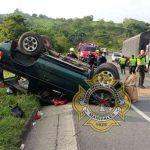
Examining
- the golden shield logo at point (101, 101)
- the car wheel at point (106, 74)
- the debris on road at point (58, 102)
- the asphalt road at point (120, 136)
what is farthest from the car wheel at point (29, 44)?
the asphalt road at point (120, 136)

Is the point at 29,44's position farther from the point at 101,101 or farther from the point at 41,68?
the point at 101,101

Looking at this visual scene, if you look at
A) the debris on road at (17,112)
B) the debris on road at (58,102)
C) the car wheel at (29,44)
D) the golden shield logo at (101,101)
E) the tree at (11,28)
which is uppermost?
the car wheel at (29,44)

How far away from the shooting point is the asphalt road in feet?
27.9

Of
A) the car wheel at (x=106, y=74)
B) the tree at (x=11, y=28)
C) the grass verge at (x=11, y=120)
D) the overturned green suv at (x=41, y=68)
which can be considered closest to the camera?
the grass verge at (x=11, y=120)

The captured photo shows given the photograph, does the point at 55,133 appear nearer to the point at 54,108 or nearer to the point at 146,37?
the point at 54,108

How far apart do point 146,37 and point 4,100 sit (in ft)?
81.3

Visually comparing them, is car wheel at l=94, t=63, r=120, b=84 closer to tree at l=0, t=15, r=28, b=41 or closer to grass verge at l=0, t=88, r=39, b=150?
grass verge at l=0, t=88, r=39, b=150

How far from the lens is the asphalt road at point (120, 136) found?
8.49 metres

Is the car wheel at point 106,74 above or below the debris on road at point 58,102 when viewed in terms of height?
above

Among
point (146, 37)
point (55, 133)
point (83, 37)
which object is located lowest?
A: point (83, 37)

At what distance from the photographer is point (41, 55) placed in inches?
553

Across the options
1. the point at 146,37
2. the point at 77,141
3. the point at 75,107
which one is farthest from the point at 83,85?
the point at 146,37

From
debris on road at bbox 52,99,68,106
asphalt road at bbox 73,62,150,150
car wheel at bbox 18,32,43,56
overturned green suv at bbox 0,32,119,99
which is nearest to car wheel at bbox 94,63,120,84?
overturned green suv at bbox 0,32,119,99

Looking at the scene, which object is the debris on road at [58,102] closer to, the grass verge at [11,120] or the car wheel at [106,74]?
the grass verge at [11,120]
